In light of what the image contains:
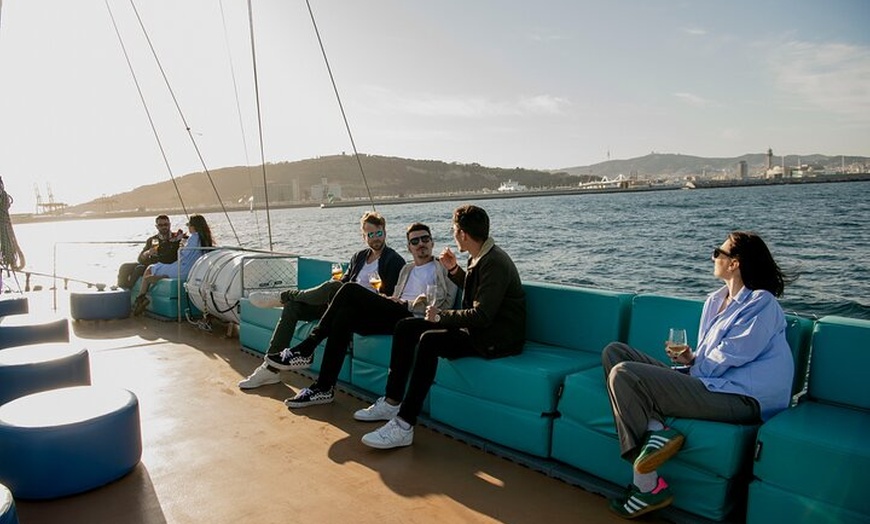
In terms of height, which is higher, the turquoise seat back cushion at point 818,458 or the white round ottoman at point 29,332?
the white round ottoman at point 29,332

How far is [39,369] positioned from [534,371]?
2.55 meters

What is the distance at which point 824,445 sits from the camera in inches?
79.4

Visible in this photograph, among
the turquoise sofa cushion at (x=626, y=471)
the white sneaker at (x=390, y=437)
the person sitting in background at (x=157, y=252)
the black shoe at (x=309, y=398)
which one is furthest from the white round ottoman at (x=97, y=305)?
the turquoise sofa cushion at (x=626, y=471)

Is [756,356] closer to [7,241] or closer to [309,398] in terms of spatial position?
[309,398]

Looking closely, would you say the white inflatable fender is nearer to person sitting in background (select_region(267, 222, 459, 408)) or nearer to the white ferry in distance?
person sitting in background (select_region(267, 222, 459, 408))

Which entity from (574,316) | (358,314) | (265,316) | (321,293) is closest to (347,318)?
(358,314)

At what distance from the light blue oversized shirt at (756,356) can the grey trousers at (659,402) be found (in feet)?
0.17

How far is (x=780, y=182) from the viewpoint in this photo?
10581 cm

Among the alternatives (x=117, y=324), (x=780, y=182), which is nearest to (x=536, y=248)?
(x=117, y=324)

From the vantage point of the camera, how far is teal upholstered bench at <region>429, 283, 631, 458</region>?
2.86 meters

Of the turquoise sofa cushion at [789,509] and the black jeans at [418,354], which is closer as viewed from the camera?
the turquoise sofa cushion at [789,509]

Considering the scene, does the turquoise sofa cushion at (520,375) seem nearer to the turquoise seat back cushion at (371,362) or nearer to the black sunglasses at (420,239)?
the turquoise seat back cushion at (371,362)

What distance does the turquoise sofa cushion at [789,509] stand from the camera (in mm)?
1992

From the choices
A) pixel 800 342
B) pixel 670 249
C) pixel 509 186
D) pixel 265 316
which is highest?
pixel 509 186
